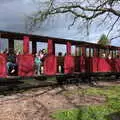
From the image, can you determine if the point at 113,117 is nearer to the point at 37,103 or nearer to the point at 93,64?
the point at 37,103

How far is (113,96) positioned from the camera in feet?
62.1

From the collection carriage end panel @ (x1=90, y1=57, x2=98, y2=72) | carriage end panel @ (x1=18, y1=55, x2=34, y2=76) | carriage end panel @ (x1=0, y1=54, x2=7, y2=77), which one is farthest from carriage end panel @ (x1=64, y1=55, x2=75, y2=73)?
carriage end panel @ (x1=0, y1=54, x2=7, y2=77)

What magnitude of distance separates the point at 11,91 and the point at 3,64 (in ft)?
4.87

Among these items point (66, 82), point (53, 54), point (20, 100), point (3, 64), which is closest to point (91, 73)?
point (66, 82)

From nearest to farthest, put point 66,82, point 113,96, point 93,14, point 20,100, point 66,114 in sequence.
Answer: point 66,114, point 20,100, point 113,96, point 93,14, point 66,82

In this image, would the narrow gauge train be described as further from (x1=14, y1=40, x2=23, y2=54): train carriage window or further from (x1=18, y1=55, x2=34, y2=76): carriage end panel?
(x1=14, y1=40, x2=23, y2=54): train carriage window

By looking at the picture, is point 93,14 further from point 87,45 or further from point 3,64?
point 87,45

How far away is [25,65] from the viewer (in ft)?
69.8

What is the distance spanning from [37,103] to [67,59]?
367 inches

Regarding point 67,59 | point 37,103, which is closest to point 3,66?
point 37,103

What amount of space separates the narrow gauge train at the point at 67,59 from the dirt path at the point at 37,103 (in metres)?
1.88

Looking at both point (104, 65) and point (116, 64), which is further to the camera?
point (116, 64)

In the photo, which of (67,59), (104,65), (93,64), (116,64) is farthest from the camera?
(116,64)

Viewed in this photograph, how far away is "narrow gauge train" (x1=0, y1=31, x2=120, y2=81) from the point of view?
68.7ft
